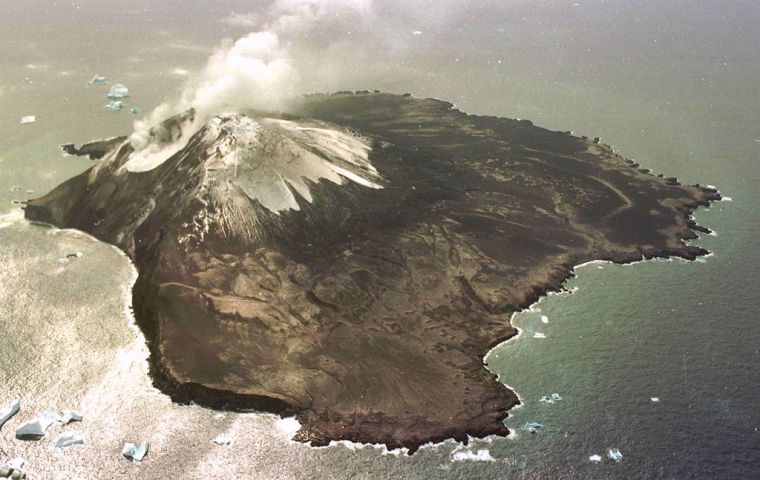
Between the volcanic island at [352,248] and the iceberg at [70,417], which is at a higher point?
the volcanic island at [352,248]

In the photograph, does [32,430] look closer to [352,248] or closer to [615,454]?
[352,248]

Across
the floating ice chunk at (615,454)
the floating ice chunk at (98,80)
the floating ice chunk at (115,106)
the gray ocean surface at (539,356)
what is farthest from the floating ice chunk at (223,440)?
the floating ice chunk at (98,80)

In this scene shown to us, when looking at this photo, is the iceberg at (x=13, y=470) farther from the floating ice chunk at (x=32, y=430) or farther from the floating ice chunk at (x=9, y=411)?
the floating ice chunk at (x=9, y=411)

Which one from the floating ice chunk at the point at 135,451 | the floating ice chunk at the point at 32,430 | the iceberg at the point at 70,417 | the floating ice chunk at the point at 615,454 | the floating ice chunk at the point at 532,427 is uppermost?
the floating ice chunk at the point at 615,454

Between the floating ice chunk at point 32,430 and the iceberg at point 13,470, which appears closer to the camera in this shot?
the iceberg at point 13,470

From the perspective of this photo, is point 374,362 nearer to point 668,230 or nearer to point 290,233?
point 290,233

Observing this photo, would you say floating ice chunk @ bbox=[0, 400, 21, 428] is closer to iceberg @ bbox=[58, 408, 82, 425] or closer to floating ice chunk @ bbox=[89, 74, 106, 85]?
iceberg @ bbox=[58, 408, 82, 425]

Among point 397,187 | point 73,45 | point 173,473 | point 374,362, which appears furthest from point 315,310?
point 73,45

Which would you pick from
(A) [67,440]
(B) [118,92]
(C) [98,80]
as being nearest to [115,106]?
(B) [118,92]
